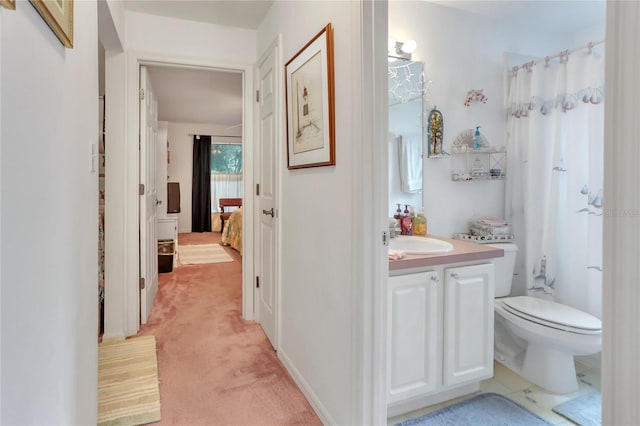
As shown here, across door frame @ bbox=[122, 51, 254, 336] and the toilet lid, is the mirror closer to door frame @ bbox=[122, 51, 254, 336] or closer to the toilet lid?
the toilet lid

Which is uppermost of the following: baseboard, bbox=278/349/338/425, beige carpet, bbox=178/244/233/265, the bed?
the bed

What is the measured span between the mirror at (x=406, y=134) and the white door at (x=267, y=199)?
0.78 meters

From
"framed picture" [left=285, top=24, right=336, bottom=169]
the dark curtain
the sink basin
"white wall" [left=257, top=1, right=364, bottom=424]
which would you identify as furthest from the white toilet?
the dark curtain

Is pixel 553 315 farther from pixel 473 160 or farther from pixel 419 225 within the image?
pixel 473 160

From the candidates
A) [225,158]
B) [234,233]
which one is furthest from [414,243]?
[225,158]

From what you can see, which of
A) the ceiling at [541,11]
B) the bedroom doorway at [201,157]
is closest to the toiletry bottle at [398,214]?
the ceiling at [541,11]

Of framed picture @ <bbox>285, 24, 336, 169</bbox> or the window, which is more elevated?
the window

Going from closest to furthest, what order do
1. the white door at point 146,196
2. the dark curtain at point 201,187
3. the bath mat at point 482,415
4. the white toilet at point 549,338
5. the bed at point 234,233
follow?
the bath mat at point 482,415 < the white toilet at point 549,338 < the white door at point 146,196 < the bed at point 234,233 < the dark curtain at point 201,187

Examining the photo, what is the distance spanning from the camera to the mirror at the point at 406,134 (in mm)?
2436

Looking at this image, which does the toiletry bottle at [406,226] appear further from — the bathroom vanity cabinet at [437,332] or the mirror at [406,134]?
the bathroom vanity cabinet at [437,332]

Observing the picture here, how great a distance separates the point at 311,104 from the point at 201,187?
22.1 feet

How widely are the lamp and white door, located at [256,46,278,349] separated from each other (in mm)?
733

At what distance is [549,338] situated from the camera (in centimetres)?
200

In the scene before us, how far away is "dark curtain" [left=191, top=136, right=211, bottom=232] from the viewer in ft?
25.9
